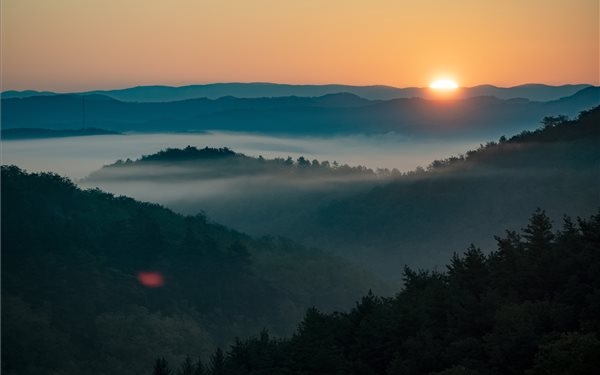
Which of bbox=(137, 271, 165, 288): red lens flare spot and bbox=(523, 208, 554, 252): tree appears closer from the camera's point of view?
bbox=(523, 208, 554, 252): tree

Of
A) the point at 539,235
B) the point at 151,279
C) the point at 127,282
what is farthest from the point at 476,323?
the point at 151,279

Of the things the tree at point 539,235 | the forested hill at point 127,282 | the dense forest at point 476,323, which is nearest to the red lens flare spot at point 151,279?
the forested hill at point 127,282

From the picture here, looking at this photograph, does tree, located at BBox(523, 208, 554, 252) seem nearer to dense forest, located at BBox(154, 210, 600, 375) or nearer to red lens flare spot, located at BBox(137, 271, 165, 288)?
dense forest, located at BBox(154, 210, 600, 375)

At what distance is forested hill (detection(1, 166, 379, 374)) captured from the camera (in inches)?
3922

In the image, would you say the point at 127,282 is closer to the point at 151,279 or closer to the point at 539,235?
the point at 151,279

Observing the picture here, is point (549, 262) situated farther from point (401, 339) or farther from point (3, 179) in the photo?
point (3, 179)

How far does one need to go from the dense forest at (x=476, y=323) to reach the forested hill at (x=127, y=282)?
1868 inches

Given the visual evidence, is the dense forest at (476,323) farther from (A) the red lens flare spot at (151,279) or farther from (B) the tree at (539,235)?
(A) the red lens flare spot at (151,279)

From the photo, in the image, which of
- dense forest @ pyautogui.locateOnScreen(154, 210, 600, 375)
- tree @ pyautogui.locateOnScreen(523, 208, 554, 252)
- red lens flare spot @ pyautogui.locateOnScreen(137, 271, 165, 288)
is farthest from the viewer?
red lens flare spot @ pyautogui.locateOnScreen(137, 271, 165, 288)

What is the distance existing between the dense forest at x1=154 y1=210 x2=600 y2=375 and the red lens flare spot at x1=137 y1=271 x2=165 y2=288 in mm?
→ 75183

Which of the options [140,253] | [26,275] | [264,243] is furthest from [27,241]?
[264,243]

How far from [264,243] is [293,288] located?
81.3 ft

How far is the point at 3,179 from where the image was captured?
431 ft

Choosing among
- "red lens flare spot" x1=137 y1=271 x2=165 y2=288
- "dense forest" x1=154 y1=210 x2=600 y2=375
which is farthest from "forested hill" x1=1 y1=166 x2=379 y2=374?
"dense forest" x1=154 y1=210 x2=600 y2=375
